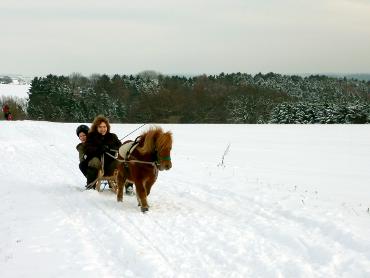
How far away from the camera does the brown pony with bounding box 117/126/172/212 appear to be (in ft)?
25.8

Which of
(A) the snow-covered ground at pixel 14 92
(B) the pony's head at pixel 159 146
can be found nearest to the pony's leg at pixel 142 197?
(B) the pony's head at pixel 159 146

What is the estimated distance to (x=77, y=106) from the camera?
81.9m

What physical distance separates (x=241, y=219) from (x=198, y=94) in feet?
278

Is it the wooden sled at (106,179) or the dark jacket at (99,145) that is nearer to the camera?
the wooden sled at (106,179)

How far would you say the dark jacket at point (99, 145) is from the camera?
33.4 feet

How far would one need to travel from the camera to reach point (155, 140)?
26.6ft

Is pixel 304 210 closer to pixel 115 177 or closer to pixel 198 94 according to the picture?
pixel 115 177

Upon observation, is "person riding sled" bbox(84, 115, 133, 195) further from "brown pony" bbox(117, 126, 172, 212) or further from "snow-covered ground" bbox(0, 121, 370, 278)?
"brown pony" bbox(117, 126, 172, 212)

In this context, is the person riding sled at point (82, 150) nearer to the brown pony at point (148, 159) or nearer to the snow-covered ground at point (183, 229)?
the snow-covered ground at point (183, 229)

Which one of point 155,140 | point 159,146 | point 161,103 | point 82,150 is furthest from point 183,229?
point 161,103

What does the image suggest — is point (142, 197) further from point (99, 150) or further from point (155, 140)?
point (99, 150)

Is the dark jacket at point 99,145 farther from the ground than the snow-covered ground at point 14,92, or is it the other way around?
the snow-covered ground at point 14,92

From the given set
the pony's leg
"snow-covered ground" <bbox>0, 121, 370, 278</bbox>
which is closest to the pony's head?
the pony's leg

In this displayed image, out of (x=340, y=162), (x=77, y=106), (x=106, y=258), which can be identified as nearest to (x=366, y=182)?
(x=340, y=162)
